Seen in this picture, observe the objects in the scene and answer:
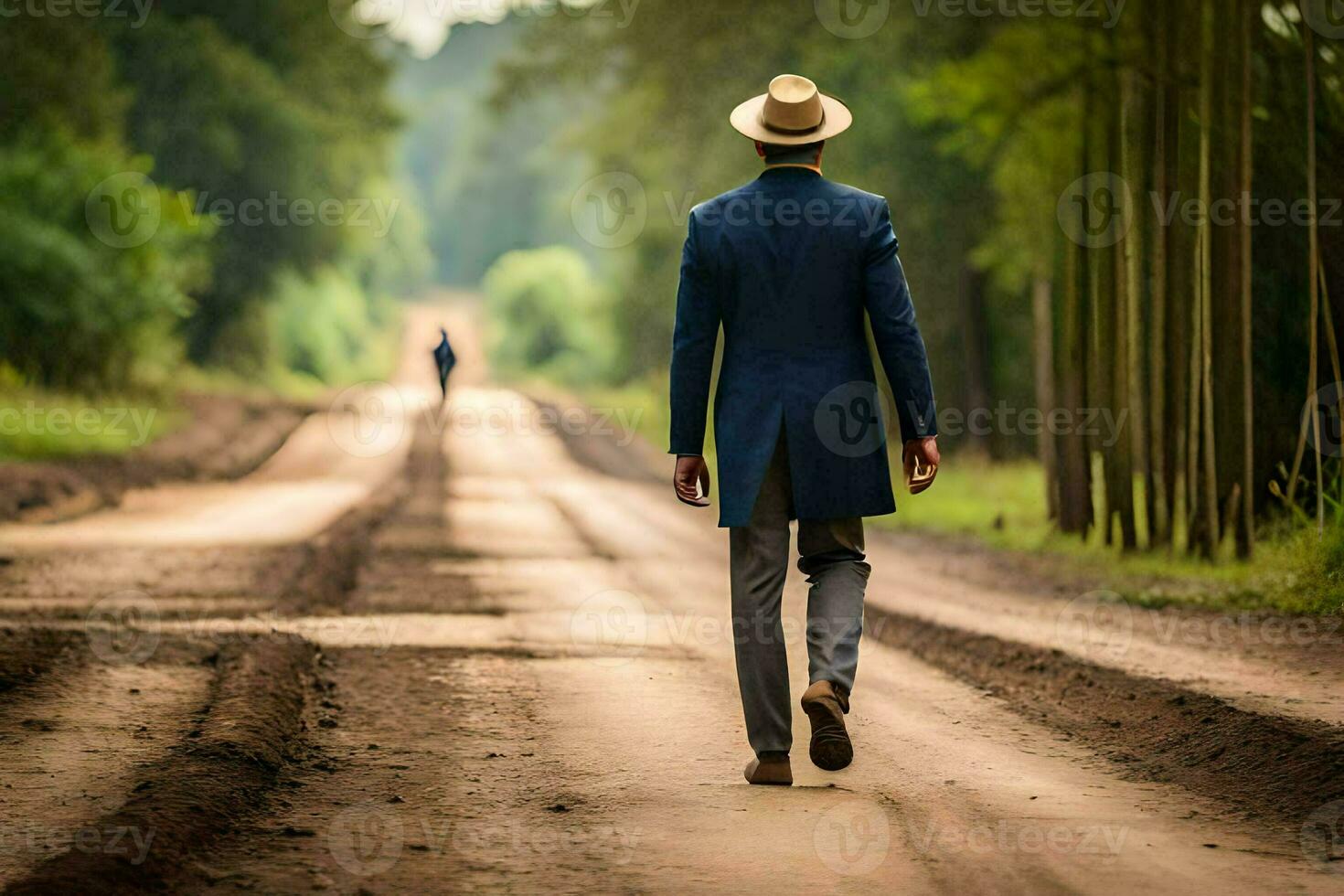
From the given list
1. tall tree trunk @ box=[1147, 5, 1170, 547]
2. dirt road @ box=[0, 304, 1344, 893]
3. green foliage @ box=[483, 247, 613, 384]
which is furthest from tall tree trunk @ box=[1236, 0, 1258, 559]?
green foliage @ box=[483, 247, 613, 384]

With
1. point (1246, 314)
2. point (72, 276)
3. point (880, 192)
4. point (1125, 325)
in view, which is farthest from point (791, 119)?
point (72, 276)

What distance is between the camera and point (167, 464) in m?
23.3

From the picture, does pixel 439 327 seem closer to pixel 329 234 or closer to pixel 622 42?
pixel 622 42

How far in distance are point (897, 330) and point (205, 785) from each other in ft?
9.07

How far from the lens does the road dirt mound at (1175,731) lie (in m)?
5.35

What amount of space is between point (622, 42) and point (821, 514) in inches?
984

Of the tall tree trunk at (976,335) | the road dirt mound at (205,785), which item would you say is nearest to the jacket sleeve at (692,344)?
the road dirt mound at (205,785)

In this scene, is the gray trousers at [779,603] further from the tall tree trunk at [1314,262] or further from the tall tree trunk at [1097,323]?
the tall tree trunk at [1097,323]

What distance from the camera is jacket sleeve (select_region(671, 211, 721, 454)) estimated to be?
5523 millimetres

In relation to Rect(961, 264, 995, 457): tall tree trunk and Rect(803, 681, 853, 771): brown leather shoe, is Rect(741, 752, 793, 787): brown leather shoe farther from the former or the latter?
Rect(961, 264, 995, 457): tall tree trunk

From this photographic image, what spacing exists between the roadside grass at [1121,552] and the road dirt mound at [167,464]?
31.2ft

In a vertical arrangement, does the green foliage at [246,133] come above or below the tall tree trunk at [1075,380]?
above

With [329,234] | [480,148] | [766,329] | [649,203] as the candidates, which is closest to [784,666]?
[766,329]

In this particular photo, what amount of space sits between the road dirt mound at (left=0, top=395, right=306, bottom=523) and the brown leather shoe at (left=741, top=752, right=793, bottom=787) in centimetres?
1266
